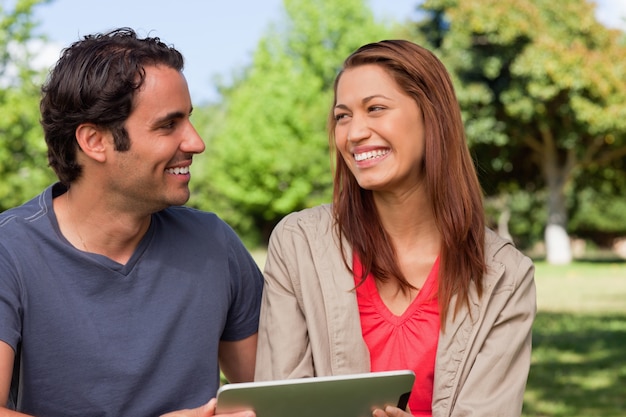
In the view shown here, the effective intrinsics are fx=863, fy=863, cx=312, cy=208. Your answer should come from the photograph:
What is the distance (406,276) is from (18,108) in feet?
58.8

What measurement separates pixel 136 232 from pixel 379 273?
A: 81 centimetres

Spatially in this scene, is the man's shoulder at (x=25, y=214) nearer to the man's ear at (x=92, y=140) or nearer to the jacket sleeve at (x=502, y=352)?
the man's ear at (x=92, y=140)

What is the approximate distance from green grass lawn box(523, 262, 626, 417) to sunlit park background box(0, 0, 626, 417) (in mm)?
26

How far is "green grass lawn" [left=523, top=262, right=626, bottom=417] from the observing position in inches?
263

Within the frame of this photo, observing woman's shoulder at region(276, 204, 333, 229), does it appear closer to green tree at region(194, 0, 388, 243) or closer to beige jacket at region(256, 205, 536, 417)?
beige jacket at region(256, 205, 536, 417)

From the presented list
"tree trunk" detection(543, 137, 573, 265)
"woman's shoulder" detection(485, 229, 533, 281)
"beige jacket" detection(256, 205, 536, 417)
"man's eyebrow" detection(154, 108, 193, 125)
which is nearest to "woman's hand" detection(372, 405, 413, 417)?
"beige jacket" detection(256, 205, 536, 417)

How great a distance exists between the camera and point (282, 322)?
277 centimetres

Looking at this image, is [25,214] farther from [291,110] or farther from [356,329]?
[291,110]

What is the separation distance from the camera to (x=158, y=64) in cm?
269

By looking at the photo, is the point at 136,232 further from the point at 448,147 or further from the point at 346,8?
the point at 346,8

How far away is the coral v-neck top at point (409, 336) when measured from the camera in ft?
9.05

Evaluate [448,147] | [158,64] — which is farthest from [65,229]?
[448,147]

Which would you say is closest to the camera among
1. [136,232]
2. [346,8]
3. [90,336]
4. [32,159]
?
[90,336]

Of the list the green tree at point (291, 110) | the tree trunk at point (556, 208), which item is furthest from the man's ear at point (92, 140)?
the green tree at point (291, 110)
